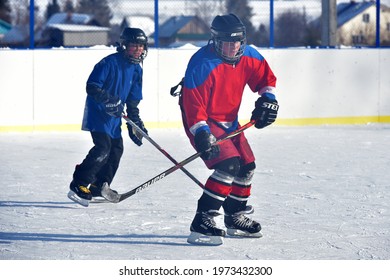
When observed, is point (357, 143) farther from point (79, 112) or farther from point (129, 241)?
point (129, 241)

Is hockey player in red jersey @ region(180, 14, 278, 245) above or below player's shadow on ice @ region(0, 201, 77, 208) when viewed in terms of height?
above

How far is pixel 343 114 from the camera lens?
10.3 metres

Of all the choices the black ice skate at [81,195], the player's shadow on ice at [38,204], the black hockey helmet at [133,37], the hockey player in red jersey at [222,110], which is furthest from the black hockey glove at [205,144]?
the player's shadow on ice at [38,204]

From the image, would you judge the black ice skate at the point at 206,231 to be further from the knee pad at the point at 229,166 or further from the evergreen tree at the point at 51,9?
the evergreen tree at the point at 51,9

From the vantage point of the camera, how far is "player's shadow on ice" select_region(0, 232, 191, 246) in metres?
4.49

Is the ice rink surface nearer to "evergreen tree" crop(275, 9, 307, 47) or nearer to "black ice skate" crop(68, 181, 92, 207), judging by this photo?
"black ice skate" crop(68, 181, 92, 207)

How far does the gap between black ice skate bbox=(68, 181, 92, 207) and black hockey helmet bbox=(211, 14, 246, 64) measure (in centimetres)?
143

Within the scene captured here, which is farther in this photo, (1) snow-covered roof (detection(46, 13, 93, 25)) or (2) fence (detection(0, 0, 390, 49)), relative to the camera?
(1) snow-covered roof (detection(46, 13, 93, 25))

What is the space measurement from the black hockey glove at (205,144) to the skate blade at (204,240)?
38cm

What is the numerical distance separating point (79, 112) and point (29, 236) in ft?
16.4

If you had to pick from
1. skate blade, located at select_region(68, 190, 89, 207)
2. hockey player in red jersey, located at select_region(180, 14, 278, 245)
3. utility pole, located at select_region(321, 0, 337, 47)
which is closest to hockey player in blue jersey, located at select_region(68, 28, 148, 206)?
skate blade, located at select_region(68, 190, 89, 207)

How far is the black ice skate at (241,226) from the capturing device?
4559mm

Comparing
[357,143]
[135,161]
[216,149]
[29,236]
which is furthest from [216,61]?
[357,143]

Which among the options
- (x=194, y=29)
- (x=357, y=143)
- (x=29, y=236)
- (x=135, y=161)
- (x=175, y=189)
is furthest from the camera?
(x=194, y=29)
